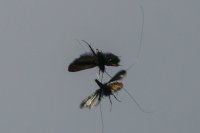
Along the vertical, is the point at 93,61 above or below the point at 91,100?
above

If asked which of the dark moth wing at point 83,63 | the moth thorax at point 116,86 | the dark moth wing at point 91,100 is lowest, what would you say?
the dark moth wing at point 91,100

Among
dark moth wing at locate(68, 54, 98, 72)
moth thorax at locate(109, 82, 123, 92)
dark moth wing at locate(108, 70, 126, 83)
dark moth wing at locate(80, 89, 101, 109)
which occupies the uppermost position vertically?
dark moth wing at locate(68, 54, 98, 72)

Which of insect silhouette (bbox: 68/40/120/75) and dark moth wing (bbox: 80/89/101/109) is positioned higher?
insect silhouette (bbox: 68/40/120/75)

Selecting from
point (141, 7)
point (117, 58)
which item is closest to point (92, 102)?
point (117, 58)

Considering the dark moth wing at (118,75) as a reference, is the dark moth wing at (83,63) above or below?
above
